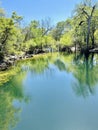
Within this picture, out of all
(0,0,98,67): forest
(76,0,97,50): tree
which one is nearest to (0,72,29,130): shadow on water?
(0,0,98,67): forest

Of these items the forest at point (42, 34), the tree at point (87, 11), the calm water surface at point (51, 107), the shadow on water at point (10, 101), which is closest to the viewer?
the calm water surface at point (51, 107)

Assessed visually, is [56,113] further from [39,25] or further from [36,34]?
[39,25]

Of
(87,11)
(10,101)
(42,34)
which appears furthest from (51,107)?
(42,34)

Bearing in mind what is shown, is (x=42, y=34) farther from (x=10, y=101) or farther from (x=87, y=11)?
(x=10, y=101)

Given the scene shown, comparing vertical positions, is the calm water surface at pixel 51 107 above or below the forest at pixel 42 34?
below

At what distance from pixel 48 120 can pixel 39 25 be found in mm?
61415

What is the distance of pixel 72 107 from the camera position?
968cm

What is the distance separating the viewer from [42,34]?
218 ft

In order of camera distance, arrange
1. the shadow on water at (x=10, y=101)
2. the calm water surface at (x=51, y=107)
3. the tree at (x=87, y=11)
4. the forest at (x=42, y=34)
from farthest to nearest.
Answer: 1. the tree at (x=87, y=11)
2. the forest at (x=42, y=34)
3. the shadow on water at (x=10, y=101)
4. the calm water surface at (x=51, y=107)

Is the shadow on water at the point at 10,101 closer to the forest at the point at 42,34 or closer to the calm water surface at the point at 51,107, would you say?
the calm water surface at the point at 51,107

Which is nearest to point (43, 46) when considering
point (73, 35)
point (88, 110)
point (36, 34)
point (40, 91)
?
point (36, 34)

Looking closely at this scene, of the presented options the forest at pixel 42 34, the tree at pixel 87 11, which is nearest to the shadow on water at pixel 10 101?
the forest at pixel 42 34

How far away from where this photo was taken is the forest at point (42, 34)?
30812 mm

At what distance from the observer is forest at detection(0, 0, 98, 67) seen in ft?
101
